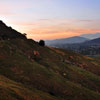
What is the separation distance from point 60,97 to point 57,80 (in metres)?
9.41

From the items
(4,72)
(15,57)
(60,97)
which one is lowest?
(60,97)

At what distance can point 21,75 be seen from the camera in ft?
174

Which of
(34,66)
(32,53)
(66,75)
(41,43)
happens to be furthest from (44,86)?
(41,43)

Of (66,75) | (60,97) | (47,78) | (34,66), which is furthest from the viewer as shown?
(66,75)

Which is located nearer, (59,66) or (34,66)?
(34,66)

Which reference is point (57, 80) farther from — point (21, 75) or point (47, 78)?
point (21, 75)

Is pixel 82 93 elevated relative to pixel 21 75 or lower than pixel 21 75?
lower

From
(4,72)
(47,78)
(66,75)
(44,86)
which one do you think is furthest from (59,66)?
(4,72)

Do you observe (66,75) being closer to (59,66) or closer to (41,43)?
(59,66)

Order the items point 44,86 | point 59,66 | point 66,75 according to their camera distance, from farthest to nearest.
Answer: point 59,66
point 66,75
point 44,86

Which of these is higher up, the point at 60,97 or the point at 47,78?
the point at 47,78

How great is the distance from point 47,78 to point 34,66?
9.77 metres

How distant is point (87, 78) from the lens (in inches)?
2753

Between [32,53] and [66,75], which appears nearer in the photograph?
[66,75]
